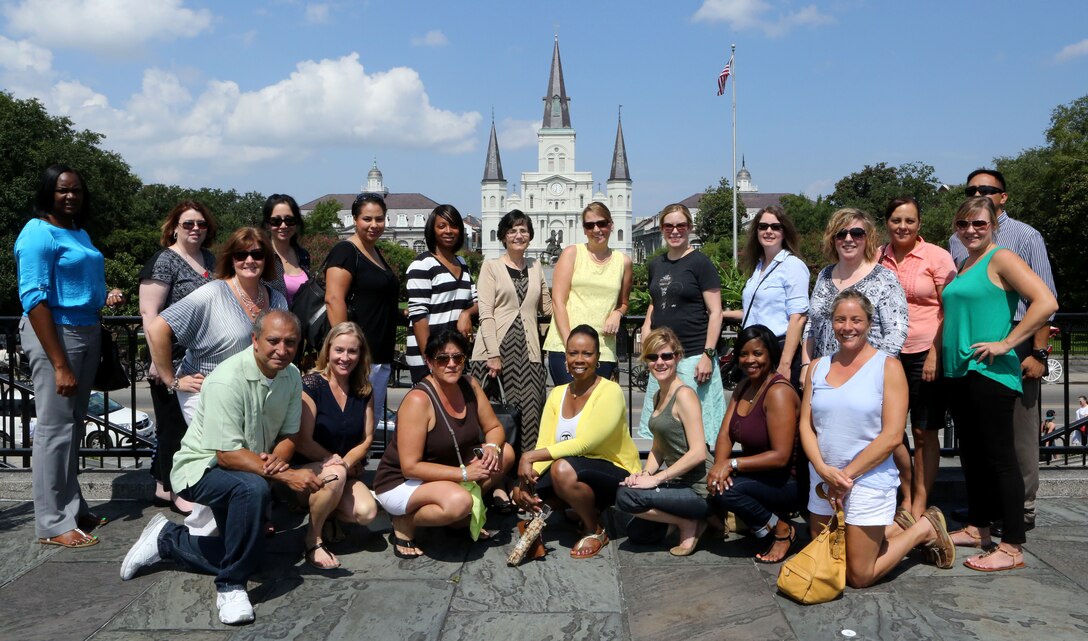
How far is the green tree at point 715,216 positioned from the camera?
241 feet

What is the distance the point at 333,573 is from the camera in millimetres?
4281

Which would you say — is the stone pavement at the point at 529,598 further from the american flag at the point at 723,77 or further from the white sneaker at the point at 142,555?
Result: the american flag at the point at 723,77

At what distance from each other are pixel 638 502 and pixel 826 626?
1.15m

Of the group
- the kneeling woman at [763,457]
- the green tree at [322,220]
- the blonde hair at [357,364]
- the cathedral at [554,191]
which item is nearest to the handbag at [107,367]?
the blonde hair at [357,364]

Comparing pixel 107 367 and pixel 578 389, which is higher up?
pixel 107 367

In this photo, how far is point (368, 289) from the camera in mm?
4996

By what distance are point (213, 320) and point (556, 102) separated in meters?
104

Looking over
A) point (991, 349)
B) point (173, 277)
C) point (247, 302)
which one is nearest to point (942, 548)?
point (991, 349)

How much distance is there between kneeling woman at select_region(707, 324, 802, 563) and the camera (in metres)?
4.34

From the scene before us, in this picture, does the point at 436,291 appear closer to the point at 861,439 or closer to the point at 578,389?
the point at 578,389

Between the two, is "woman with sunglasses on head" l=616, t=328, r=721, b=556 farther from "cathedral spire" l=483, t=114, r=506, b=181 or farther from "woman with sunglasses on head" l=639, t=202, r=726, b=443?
"cathedral spire" l=483, t=114, r=506, b=181

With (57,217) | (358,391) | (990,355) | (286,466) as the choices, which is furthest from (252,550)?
(990,355)

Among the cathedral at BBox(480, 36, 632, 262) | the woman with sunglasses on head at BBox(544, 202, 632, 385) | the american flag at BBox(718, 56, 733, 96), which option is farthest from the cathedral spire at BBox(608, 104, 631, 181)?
the woman with sunglasses on head at BBox(544, 202, 632, 385)

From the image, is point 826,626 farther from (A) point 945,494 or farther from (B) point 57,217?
(B) point 57,217
